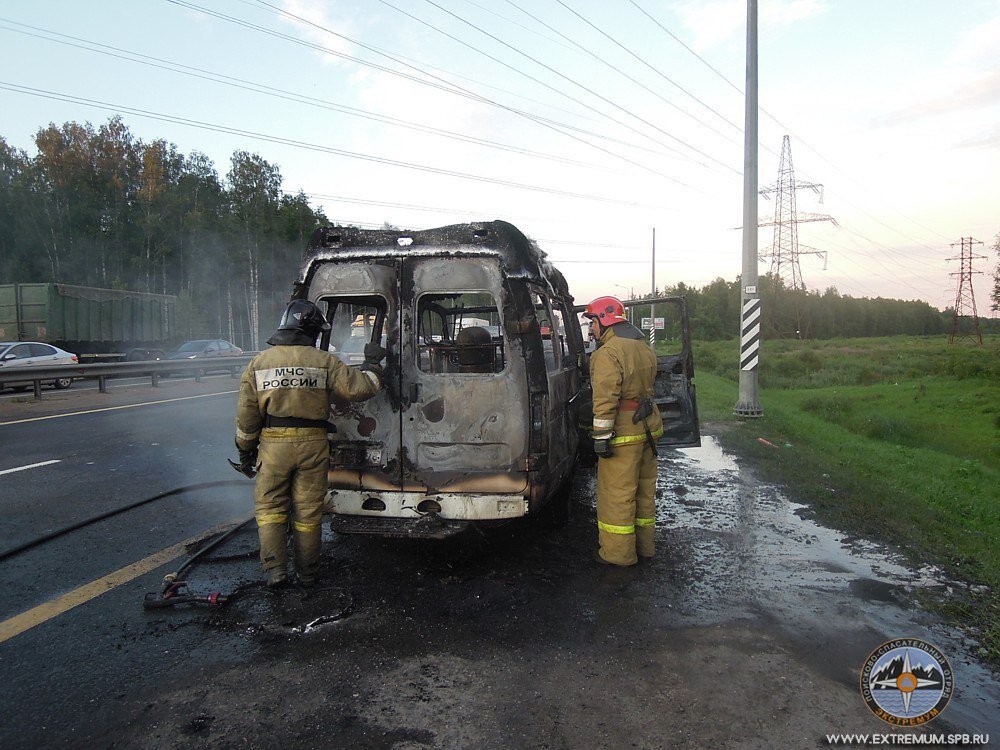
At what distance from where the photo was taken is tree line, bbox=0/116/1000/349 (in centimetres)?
3588

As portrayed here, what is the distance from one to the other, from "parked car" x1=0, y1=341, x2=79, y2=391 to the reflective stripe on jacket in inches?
625

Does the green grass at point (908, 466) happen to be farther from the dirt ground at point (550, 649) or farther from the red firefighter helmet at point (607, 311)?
the red firefighter helmet at point (607, 311)

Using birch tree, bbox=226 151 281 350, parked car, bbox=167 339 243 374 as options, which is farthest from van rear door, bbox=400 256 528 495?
birch tree, bbox=226 151 281 350

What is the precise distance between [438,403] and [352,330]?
1366mm

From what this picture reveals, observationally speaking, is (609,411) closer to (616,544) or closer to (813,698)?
(616,544)

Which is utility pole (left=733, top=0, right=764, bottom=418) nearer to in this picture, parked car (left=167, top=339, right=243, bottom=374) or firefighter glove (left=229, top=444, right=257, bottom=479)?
firefighter glove (left=229, top=444, right=257, bottom=479)

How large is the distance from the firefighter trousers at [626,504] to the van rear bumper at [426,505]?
0.70 m

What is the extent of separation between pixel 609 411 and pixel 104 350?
26.9 meters

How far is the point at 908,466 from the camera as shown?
30.0 feet

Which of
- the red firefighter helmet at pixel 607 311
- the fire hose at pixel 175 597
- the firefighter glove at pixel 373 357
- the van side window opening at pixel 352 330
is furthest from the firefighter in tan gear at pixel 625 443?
the fire hose at pixel 175 597

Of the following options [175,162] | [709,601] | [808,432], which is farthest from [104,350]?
[709,601]

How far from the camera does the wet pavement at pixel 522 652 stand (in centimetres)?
248
